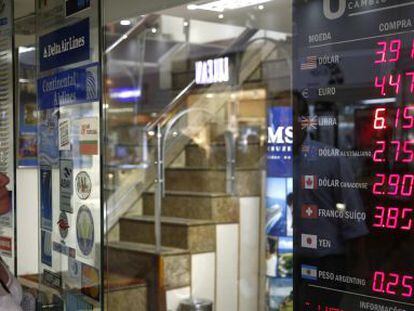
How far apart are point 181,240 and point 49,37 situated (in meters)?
2.67

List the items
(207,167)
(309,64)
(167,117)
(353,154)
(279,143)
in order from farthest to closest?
1. (207,167)
2. (167,117)
3. (279,143)
4. (309,64)
5. (353,154)

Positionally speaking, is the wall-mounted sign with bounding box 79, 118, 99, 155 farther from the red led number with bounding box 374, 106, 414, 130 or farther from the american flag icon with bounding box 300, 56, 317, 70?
the red led number with bounding box 374, 106, 414, 130

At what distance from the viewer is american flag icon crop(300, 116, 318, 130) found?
2.98m

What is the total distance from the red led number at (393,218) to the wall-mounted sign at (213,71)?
372 cm

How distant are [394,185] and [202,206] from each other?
341cm

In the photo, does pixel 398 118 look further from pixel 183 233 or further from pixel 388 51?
pixel 183 233

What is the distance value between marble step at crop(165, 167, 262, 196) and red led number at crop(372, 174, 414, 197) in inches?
132

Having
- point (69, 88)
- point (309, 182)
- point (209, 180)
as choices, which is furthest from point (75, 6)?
point (209, 180)

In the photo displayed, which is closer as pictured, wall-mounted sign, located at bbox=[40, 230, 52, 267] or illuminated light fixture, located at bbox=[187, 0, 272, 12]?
wall-mounted sign, located at bbox=[40, 230, 52, 267]

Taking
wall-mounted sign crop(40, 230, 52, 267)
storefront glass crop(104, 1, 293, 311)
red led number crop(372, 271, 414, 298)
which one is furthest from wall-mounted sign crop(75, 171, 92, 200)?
storefront glass crop(104, 1, 293, 311)

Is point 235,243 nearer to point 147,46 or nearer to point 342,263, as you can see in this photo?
point 147,46

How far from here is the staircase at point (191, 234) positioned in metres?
5.53

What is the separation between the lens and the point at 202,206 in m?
5.98

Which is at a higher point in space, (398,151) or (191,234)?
(398,151)
